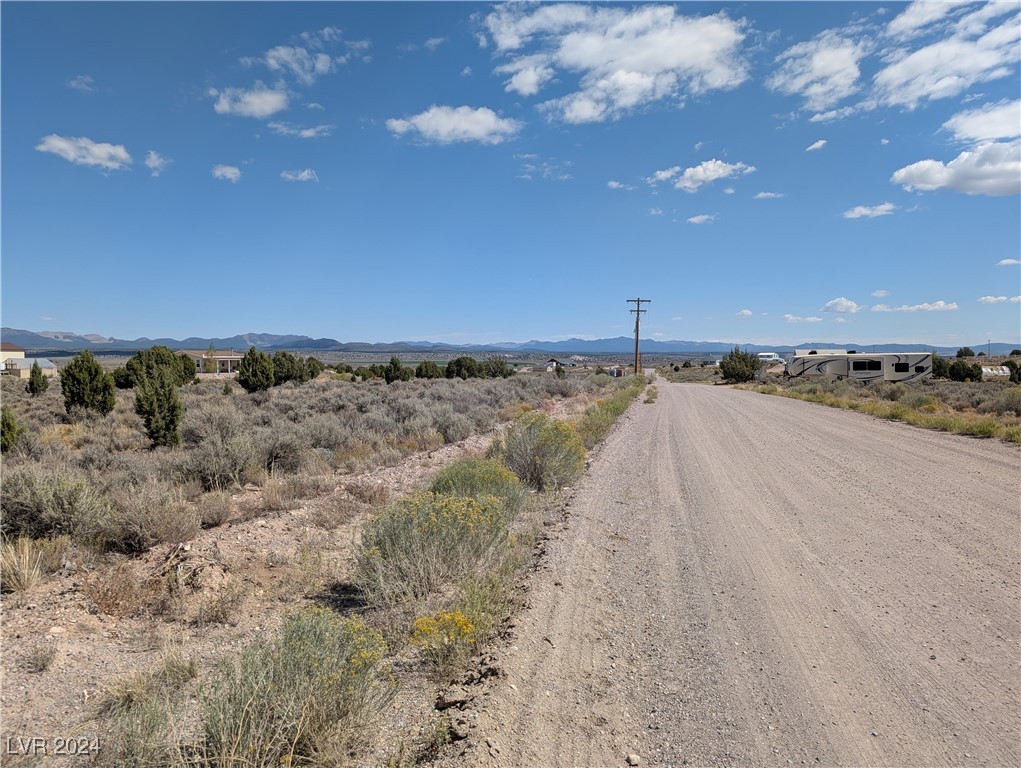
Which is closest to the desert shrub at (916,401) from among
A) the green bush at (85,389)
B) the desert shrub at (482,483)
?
the desert shrub at (482,483)

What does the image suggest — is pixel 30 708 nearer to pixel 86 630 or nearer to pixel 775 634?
pixel 86 630

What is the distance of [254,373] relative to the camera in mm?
39031

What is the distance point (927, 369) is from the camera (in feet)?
178

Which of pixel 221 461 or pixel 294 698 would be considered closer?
pixel 294 698

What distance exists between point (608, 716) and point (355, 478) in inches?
324

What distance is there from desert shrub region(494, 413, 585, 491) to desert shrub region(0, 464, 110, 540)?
21.0 feet

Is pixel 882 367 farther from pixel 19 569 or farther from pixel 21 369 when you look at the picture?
pixel 21 369

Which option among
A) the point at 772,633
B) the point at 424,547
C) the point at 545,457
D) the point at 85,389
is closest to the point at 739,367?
the point at 545,457

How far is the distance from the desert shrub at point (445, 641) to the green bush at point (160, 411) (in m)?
13.5

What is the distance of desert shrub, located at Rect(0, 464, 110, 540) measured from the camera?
6.99 m

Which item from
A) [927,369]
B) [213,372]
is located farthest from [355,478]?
[213,372]

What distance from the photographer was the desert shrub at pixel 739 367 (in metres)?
65.4

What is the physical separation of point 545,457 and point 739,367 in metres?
61.0

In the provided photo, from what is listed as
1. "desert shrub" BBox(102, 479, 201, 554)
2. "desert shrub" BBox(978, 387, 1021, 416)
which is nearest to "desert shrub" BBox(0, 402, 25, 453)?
"desert shrub" BBox(102, 479, 201, 554)
